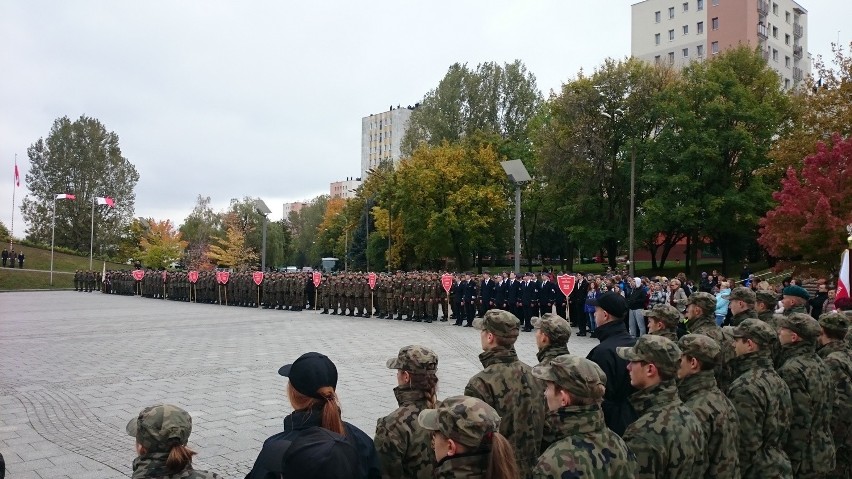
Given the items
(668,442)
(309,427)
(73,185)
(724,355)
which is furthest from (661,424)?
(73,185)

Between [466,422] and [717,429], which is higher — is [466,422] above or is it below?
above

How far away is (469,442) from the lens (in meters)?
2.63

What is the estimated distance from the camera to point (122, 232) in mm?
76562

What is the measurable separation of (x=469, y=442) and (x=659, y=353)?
5.72 feet

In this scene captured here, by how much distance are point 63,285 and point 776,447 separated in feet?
194

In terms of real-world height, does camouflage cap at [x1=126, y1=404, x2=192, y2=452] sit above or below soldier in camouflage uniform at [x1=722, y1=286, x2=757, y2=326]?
below

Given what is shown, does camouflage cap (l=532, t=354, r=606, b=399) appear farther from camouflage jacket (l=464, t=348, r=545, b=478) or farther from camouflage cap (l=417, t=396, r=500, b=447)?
camouflage jacket (l=464, t=348, r=545, b=478)

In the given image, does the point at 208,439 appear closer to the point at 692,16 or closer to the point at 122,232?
the point at 692,16

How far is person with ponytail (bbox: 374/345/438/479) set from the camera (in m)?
3.58

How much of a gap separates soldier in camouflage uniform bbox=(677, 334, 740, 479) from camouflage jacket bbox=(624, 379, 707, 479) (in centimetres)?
16

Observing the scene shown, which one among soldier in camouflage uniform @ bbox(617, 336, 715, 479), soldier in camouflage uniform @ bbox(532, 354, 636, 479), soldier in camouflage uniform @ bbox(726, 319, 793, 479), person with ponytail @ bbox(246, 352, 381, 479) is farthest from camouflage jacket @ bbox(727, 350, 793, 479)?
person with ponytail @ bbox(246, 352, 381, 479)

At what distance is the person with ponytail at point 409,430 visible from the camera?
3576 millimetres

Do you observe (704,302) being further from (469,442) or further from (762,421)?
(469,442)

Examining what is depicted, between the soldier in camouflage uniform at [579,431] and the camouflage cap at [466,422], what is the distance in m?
0.34
